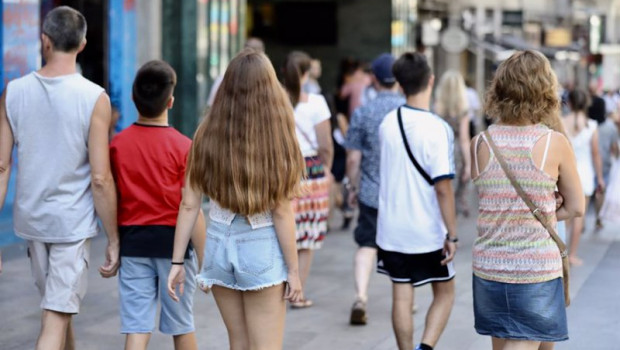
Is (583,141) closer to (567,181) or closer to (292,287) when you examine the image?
(567,181)

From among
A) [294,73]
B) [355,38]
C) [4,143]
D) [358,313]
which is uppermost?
[294,73]

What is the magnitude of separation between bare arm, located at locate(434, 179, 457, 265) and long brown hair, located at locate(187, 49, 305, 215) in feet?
5.23

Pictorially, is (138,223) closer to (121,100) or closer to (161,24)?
(121,100)

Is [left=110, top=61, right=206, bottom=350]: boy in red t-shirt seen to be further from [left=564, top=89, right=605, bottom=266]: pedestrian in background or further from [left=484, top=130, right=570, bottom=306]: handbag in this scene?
[left=564, top=89, right=605, bottom=266]: pedestrian in background

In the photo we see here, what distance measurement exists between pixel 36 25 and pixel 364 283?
17.0 feet

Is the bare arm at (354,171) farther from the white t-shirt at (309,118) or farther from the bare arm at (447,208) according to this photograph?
the bare arm at (447,208)

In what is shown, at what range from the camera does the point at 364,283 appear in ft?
26.5

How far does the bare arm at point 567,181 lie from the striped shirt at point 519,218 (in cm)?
7

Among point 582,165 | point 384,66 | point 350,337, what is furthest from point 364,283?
point 582,165

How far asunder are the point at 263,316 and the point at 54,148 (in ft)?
4.65

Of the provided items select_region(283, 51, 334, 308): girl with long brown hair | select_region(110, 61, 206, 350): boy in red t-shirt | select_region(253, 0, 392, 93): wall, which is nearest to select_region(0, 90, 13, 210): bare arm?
select_region(110, 61, 206, 350): boy in red t-shirt

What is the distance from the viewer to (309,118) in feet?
27.6

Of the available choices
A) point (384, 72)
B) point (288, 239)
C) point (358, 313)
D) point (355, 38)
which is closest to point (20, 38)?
point (384, 72)

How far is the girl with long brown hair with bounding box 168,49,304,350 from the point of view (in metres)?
4.80
